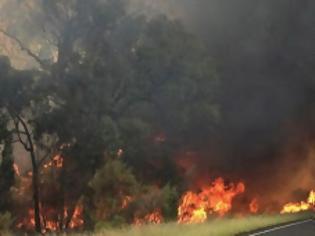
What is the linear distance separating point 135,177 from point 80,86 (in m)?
6.39

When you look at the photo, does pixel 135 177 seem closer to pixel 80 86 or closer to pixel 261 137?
pixel 80 86

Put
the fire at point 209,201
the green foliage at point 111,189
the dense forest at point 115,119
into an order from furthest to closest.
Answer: the fire at point 209,201
the green foliage at point 111,189
the dense forest at point 115,119

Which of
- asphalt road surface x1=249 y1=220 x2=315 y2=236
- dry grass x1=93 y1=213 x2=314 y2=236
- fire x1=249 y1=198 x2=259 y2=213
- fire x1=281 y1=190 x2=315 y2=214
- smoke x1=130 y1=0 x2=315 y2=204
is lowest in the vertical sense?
asphalt road surface x1=249 y1=220 x2=315 y2=236

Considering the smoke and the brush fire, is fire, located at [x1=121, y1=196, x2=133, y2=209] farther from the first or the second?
the smoke

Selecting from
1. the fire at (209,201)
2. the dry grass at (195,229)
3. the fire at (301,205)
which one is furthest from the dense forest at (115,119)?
the dry grass at (195,229)

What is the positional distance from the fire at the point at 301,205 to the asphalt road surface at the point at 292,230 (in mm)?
14112

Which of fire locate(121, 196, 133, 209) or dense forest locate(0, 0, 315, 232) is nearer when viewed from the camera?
dense forest locate(0, 0, 315, 232)

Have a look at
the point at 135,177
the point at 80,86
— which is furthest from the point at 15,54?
the point at 135,177

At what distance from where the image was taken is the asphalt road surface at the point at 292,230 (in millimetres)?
20272

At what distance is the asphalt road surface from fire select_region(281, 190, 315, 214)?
14.1 metres

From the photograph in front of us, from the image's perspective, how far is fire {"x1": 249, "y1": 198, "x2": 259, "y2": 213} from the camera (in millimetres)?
40531

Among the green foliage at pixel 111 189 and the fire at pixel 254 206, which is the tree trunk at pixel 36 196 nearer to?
the green foliage at pixel 111 189

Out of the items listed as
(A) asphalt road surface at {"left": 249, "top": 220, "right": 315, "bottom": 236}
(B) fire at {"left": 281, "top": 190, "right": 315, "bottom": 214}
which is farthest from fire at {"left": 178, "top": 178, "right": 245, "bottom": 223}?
(A) asphalt road surface at {"left": 249, "top": 220, "right": 315, "bottom": 236}

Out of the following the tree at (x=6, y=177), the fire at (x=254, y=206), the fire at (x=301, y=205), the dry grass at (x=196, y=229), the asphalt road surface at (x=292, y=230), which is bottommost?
the asphalt road surface at (x=292, y=230)
